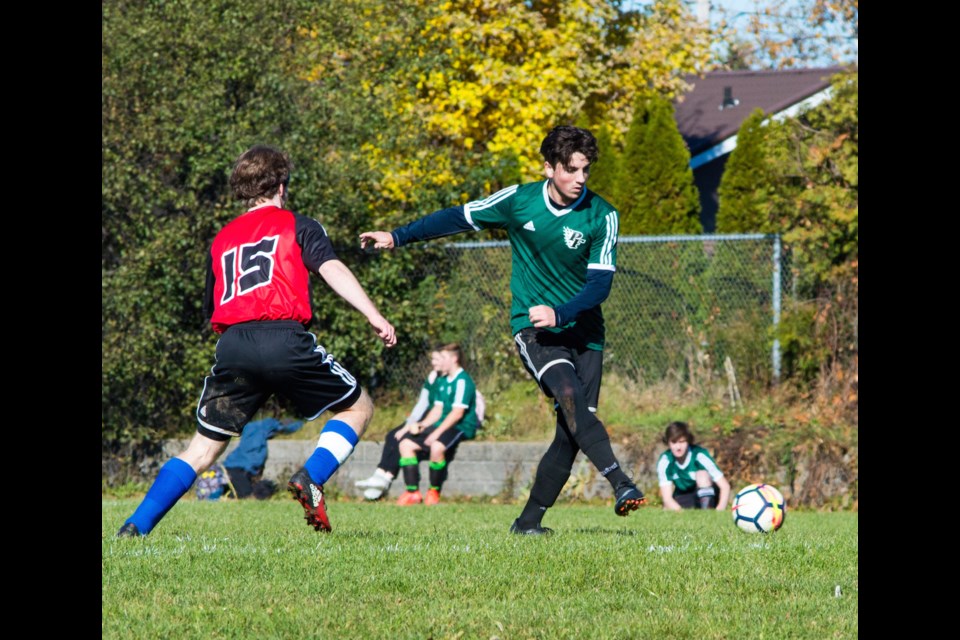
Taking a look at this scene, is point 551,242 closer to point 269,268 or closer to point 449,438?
point 269,268

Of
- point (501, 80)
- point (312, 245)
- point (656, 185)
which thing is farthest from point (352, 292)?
point (501, 80)

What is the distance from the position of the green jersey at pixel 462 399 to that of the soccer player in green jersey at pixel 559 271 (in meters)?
6.52

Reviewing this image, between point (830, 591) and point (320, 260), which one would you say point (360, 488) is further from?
point (830, 591)

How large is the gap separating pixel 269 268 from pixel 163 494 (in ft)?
4.40

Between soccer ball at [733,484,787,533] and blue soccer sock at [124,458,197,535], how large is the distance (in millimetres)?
3858

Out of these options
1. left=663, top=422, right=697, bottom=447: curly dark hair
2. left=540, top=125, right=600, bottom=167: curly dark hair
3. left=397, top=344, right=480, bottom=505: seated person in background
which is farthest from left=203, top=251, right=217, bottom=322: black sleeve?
left=397, top=344, right=480, bottom=505: seated person in background

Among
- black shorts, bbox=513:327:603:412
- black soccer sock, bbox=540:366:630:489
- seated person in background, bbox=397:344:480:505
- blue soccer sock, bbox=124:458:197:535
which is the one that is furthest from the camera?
seated person in background, bbox=397:344:480:505

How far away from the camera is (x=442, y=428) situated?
1424 cm

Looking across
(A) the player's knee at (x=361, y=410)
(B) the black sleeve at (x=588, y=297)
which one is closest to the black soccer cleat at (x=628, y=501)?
(B) the black sleeve at (x=588, y=297)

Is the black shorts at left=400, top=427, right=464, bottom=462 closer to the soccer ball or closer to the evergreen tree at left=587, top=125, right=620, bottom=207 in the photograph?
the evergreen tree at left=587, top=125, right=620, bottom=207

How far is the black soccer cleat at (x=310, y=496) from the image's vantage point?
6.58 metres

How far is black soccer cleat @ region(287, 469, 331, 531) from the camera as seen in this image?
6.58 metres

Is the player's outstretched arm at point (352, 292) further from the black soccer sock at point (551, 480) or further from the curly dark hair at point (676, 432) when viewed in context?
the curly dark hair at point (676, 432)
